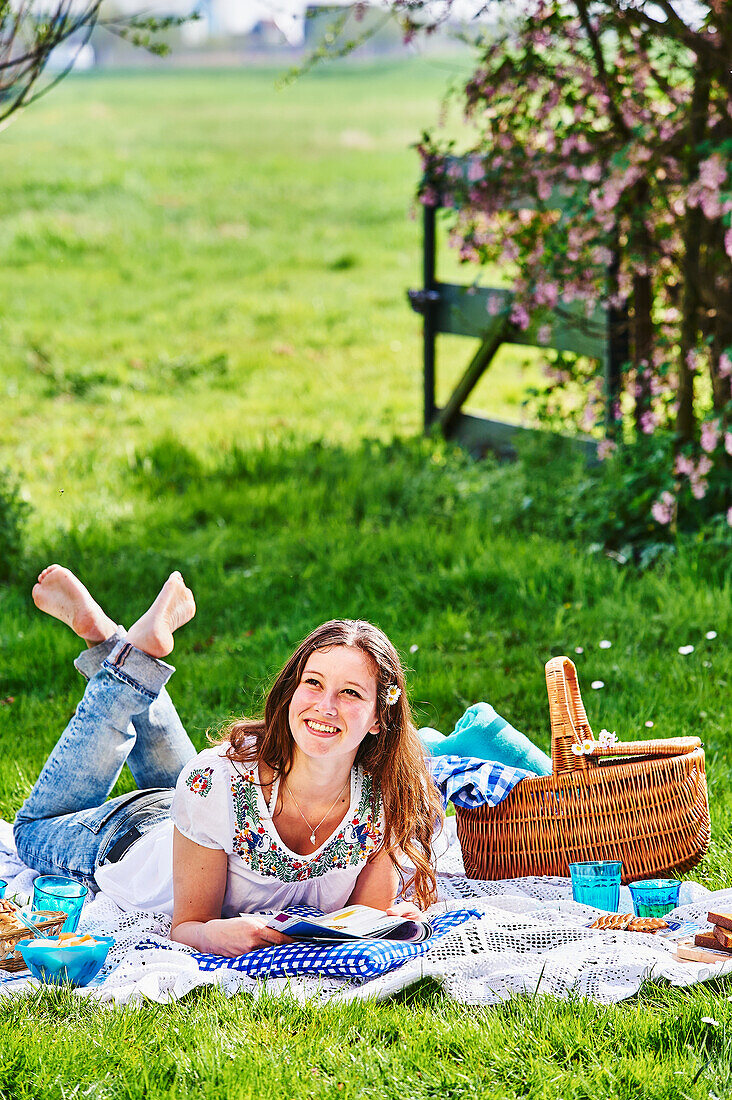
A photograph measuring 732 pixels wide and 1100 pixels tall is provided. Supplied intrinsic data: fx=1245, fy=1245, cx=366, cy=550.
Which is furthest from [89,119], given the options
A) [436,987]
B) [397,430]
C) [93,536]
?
[436,987]

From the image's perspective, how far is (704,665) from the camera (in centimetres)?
435

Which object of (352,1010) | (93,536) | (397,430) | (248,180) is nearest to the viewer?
(352,1010)

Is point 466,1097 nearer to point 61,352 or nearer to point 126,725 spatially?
point 126,725

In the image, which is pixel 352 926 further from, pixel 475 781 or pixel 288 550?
pixel 288 550

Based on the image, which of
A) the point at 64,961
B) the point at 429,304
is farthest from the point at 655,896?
the point at 429,304

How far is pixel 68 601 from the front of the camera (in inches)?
126

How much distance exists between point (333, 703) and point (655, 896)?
35.5 inches

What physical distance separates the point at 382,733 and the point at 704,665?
1.90 meters

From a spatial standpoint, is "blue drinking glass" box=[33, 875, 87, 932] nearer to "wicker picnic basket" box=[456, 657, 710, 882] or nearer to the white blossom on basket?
"wicker picnic basket" box=[456, 657, 710, 882]

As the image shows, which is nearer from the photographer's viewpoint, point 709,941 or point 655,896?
point 709,941

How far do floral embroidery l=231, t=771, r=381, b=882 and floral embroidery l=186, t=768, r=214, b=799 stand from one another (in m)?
0.05

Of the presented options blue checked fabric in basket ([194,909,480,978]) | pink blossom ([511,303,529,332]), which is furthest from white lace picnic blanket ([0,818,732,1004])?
pink blossom ([511,303,529,332])

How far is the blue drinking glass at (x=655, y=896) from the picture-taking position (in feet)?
9.50

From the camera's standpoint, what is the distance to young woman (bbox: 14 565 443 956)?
2.71 metres
